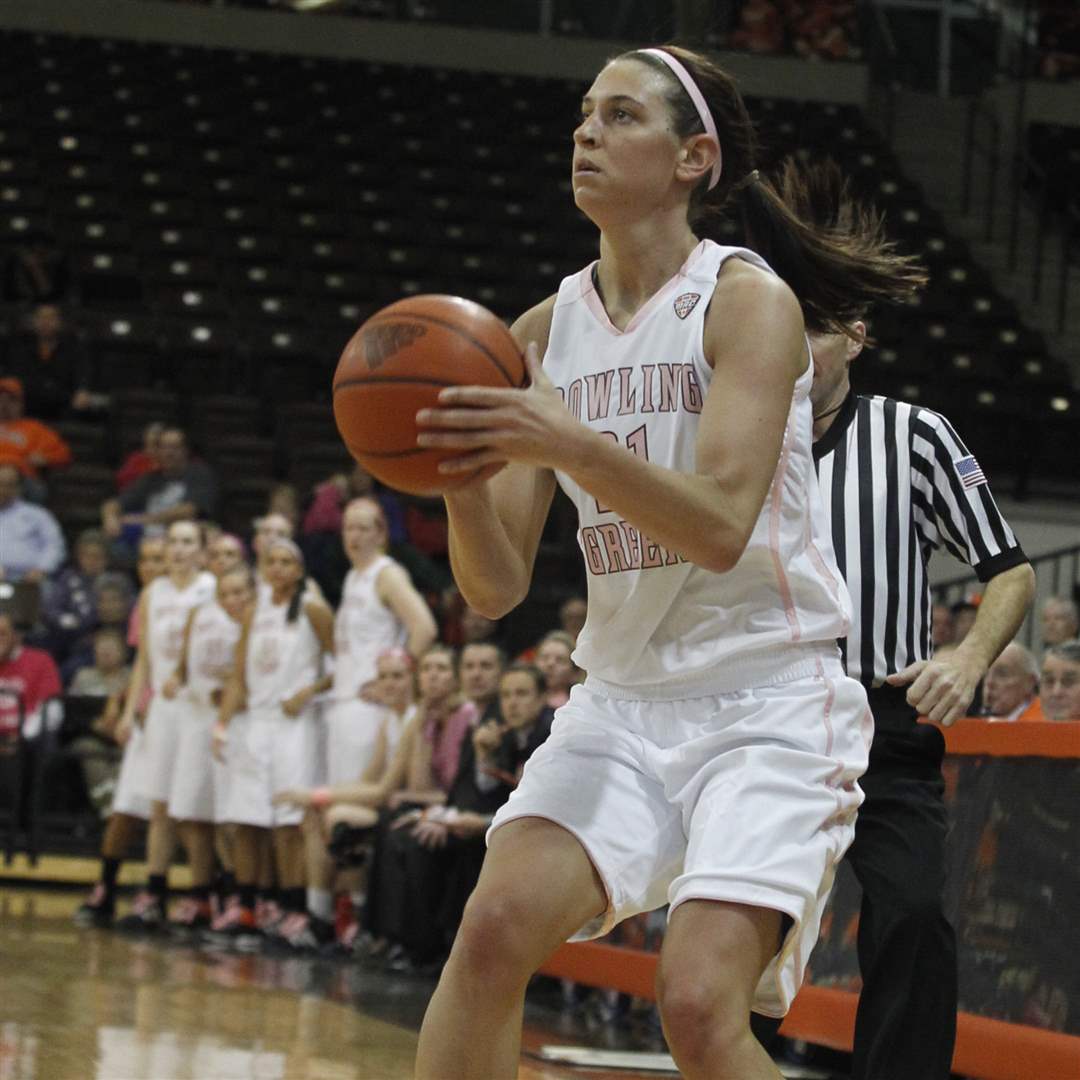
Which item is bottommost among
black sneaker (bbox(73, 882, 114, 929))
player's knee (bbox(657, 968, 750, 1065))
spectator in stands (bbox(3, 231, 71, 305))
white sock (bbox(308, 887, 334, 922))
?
black sneaker (bbox(73, 882, 114, 929))

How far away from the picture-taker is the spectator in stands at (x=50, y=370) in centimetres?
1302

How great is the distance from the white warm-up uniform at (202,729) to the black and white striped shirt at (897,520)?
18.5ft

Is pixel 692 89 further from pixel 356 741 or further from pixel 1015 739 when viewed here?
pixel 356 741

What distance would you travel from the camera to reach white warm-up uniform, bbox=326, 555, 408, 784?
860 centimetres

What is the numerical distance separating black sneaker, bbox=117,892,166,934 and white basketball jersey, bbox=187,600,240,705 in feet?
3.33

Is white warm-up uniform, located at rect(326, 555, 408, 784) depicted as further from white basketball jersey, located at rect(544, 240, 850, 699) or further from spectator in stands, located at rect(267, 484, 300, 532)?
white basketball jersey, located at rect(544, 240, 850, 699)

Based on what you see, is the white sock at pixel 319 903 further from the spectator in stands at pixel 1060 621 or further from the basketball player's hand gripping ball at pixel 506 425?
the basketball player's hand gripping ball at pixel 506 425

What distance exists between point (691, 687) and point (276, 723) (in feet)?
21.2

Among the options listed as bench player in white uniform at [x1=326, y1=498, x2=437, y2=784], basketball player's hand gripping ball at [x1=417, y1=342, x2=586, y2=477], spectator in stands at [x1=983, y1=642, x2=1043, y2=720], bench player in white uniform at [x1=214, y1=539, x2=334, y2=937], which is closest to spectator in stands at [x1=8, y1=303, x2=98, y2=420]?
bench player in white uniform at [x1=214, y1=539, x2=334, y2=937]

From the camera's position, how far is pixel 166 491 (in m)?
11.8

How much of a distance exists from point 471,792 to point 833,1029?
2.72m

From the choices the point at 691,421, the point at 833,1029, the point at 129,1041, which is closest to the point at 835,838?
the point at 691,421

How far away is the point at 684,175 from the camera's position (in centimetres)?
288

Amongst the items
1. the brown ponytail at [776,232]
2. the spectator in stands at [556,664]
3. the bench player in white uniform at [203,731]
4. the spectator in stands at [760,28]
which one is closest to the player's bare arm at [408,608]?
the spectator in stands at [556,664]
